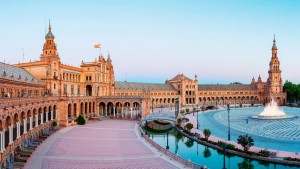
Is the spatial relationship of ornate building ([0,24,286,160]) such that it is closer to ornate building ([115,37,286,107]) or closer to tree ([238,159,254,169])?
ornate building ([115,37,286,107])

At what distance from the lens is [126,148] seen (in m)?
39.7

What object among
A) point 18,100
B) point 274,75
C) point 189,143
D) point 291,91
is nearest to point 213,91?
point 274,75

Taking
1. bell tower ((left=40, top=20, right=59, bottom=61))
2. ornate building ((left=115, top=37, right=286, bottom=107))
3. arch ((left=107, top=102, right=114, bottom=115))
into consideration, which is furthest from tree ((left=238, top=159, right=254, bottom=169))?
ornate building ((left=115, top=37, right=286, bottom=107))

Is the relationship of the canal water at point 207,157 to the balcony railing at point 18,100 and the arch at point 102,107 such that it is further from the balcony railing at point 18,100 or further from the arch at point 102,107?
the arch at point 102,107

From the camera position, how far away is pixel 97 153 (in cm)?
3659

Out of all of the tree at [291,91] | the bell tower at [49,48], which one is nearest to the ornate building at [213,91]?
the tree at [291,91]

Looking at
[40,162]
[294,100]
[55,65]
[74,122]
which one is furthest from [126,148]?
[294,100]

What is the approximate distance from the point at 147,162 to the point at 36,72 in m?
45.1

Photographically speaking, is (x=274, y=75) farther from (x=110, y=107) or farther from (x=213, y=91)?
(x=110, y=107)

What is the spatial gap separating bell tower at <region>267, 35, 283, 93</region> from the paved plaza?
363ft

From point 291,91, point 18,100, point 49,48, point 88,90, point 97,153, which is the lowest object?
point 97,153

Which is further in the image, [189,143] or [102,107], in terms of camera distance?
[102,107]

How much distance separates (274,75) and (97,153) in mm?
127917

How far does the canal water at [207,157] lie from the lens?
35531 mm
